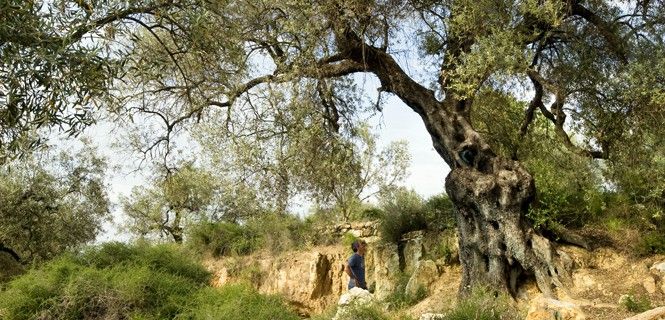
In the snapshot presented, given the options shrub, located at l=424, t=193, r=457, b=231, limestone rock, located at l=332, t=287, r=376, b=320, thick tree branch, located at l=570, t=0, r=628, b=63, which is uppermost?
thick tree branch, located at l=570, t=0, r=628, b=63

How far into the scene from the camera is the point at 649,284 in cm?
989

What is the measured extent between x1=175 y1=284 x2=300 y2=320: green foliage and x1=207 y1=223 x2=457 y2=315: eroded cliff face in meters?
3.31

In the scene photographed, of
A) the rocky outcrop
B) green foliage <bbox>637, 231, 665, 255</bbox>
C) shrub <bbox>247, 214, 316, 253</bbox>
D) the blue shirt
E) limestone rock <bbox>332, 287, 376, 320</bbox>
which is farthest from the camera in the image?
shrub <bbox>247, 214, 316, 253</bbox>

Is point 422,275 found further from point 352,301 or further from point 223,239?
point 223,239

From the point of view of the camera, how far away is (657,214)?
419 inches

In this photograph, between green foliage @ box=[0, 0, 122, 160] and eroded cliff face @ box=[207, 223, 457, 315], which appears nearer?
green foliage @ box=[0, 0, 122, 160]

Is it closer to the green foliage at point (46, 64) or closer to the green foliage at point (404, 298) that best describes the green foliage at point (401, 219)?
the green foliage at point (404, 298)

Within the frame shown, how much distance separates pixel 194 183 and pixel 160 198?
414cm

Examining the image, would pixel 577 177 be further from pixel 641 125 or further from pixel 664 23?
pixel 664 23

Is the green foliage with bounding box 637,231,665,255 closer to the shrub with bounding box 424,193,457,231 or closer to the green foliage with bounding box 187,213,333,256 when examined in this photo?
the shrub with bounding box 424,193,457,231

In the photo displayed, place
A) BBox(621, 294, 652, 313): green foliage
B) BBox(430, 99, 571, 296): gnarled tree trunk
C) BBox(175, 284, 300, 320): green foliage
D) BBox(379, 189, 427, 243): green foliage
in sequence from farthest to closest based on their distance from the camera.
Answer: BBox(379, 189, 427, 243): green foliage < BBox(175, 284, 300, 320): green foliage < BBox(430, 99, 571, 296): gnarled tree trunk < BBox(621, 294, 652, 313): green foliage

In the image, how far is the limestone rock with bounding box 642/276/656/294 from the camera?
977 centimetres

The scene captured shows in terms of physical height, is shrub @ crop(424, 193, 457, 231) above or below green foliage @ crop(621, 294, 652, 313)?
above

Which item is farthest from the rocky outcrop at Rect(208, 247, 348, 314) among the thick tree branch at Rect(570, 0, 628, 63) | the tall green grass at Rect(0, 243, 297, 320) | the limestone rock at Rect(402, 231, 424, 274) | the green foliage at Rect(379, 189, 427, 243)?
the thick tree branch at Rect(570, 0, 628, 63)
